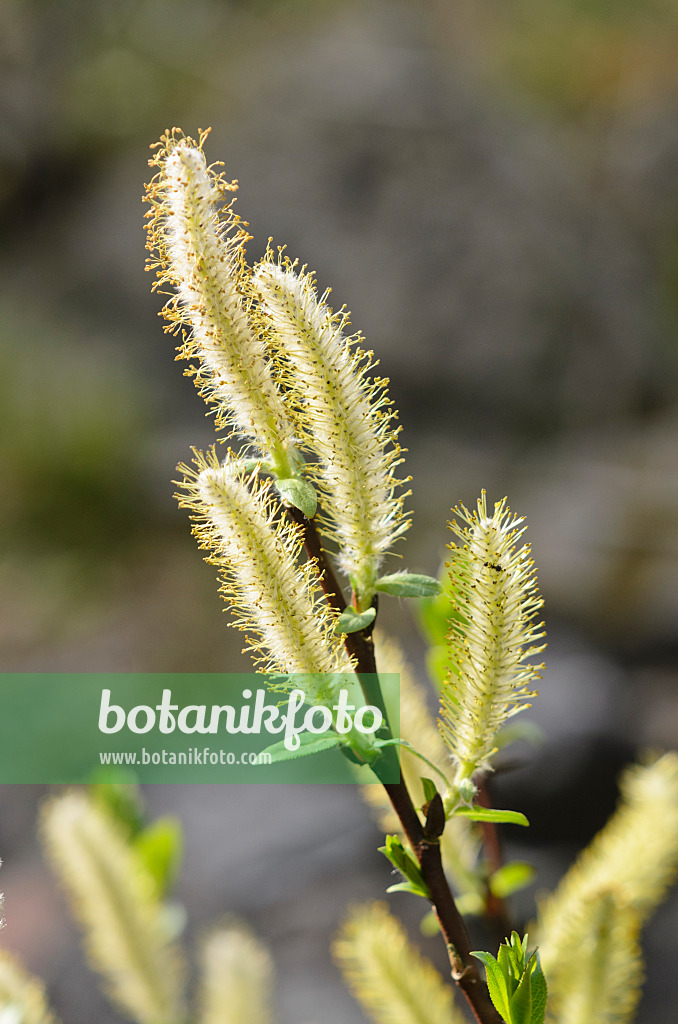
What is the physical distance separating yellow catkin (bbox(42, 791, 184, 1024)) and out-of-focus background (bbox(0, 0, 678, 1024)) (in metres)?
1.11

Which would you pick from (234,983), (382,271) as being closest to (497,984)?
(234,983)

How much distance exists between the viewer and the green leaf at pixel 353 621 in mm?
261

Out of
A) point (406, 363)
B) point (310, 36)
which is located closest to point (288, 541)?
point (406, 363)

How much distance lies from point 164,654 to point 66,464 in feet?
2.58

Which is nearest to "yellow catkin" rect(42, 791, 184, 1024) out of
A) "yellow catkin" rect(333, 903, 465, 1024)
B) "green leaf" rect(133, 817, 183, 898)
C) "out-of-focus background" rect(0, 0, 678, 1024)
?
"green leaf" rect(133, 817, 183, 898)

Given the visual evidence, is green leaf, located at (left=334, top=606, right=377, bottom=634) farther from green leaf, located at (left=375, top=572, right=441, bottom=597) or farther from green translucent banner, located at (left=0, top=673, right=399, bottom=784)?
green translucent banner, located at (left=0, top=673, right=399, bottom=784)

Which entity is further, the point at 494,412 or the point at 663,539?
the point at 494,412

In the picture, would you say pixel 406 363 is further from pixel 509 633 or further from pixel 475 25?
pixel 509 633

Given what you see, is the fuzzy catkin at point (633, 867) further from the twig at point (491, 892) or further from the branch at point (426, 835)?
the branch at point (426, 835)

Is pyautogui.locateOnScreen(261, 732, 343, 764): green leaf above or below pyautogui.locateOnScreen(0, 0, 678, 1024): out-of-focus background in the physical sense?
below

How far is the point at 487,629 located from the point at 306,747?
7cm

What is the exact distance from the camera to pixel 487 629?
268 millimetres

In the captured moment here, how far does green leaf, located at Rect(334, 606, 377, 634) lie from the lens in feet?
0.86

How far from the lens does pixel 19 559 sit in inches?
99.0
